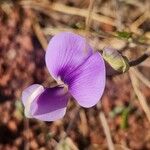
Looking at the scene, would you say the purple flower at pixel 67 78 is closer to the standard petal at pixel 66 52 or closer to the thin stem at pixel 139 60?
the standard petal at pixel 66 52

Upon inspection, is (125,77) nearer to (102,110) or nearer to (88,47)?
(102,110)

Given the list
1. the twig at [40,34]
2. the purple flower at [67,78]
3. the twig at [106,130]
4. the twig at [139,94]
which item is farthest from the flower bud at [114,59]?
the twig at [40,34]

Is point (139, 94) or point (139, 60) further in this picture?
point (139, 94)

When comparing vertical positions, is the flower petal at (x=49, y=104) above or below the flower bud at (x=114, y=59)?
below

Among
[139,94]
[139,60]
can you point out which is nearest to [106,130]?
[139,94]

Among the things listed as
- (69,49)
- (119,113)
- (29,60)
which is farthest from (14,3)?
(69,49)

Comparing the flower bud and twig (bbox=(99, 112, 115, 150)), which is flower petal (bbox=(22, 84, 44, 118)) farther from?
twig (bbox=(99, 112, 115, 150))

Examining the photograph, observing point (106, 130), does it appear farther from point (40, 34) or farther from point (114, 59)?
point (114, 59)

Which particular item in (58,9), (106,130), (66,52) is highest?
(66,52)
